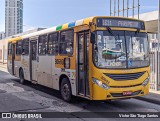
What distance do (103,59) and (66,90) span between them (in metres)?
2.44

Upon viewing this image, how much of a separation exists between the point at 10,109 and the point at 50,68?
11.3 feet

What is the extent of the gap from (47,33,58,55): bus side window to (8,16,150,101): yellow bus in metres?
0.31

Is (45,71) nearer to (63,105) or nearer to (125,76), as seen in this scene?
(63,105)

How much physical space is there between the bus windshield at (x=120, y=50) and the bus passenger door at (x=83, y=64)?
21.9 inches

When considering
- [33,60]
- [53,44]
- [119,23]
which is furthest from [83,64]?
[33,60]

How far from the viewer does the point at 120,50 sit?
9438 millimetres

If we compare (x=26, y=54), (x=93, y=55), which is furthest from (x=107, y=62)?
(x=26, y=54)

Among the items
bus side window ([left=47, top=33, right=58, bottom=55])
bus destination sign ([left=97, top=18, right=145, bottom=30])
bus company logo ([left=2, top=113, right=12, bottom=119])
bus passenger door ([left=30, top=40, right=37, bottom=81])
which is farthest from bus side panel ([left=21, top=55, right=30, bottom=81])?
bus destination sign ([left=97, top=18, right=145, bottom=30])

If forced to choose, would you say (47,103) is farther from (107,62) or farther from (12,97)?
(107,62)

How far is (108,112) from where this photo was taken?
9.25 metres

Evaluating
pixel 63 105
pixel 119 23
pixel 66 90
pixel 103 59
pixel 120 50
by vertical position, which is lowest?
pixel 63 105

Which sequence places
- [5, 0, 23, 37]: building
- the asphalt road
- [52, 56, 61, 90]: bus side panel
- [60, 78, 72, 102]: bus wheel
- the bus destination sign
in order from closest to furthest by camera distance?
the bus destination sign < the asphalt road < [60, 78, 72, 102]: bus wheel < [52, 56, 61, 90]: bus side panel < [5, 0, 23, 37]: building

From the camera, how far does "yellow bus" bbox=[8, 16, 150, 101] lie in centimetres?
920

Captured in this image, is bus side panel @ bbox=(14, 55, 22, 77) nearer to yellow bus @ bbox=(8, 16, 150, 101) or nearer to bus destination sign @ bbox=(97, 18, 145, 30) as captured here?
yellow bus @ bbox=(8, 16, 150, 101)
